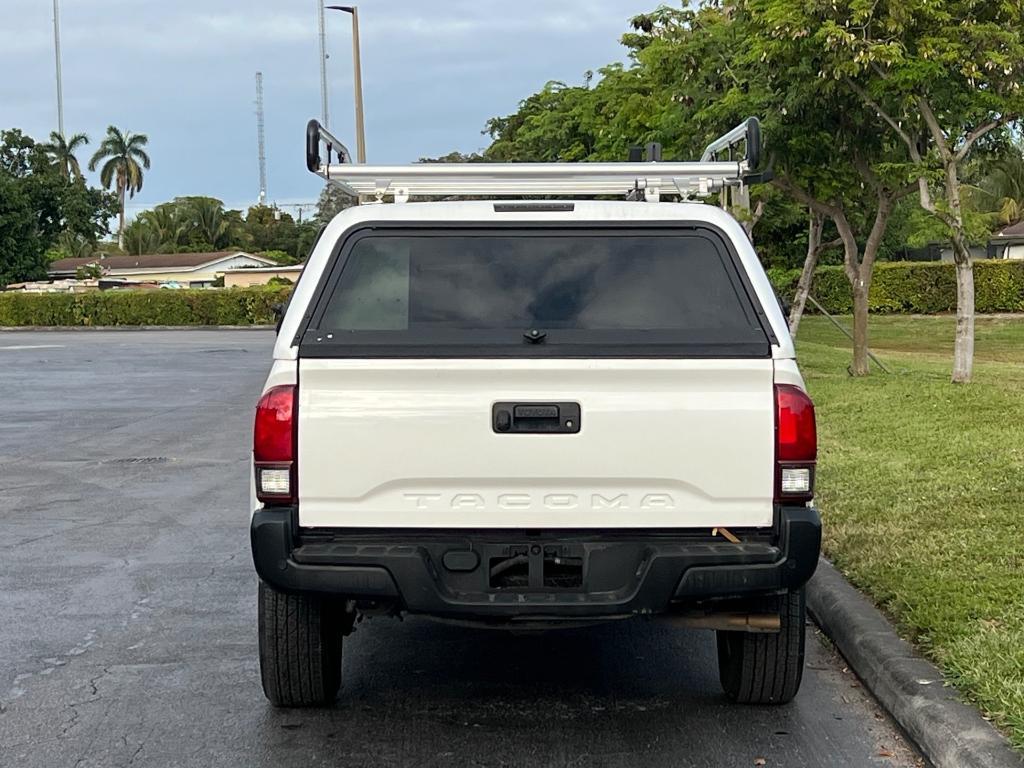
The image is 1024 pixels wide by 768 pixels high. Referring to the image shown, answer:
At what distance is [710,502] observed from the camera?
4.45 meters

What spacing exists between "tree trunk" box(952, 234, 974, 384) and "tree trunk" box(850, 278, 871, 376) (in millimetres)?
2511

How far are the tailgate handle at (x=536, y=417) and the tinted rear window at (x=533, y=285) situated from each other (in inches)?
12.4

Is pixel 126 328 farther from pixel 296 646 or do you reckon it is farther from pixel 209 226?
pixel 209 226

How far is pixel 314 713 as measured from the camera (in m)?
5.09

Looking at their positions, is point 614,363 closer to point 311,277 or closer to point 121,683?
point 311,277

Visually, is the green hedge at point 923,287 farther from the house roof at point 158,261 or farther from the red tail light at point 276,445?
the house roof at point 158,261

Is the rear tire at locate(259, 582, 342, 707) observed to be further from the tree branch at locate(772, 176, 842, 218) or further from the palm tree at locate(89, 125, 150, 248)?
the palm tree at locate(89, 125, 150, 248)

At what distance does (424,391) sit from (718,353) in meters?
1.00

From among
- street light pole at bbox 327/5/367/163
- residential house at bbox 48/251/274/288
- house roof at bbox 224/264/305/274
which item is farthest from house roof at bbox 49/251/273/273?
street light pole at bbox 327/5/367/163

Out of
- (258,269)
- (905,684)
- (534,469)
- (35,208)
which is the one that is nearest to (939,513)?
(905,684)

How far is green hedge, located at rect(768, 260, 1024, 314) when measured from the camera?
46.9 meters

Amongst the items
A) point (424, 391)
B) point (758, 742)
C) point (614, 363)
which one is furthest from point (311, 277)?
point (758, 742)

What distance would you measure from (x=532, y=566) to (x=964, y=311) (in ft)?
41.8

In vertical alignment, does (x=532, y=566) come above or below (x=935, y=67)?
below
